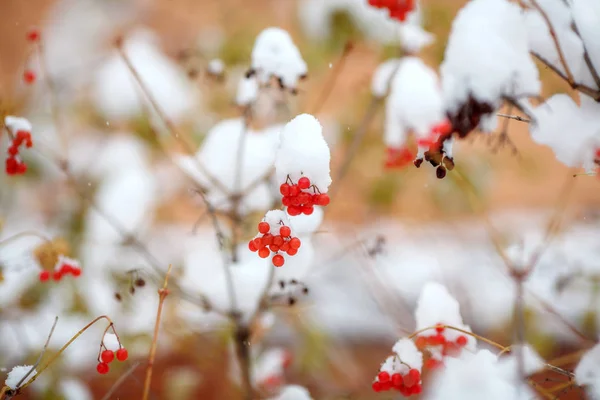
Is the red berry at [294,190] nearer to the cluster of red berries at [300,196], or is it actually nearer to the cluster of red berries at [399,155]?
the cluster of red berries at [300,196]

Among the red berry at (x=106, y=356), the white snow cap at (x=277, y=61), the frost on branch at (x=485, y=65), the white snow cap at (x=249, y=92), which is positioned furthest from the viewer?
the white snow cap at (x=249, y=92)

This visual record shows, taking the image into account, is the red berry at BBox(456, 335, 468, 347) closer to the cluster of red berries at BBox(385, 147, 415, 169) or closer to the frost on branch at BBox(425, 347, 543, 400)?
the frost on branch at BBox(425, 347, 543, 400)

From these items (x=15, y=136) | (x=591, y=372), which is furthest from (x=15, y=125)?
(x=591, y=372)

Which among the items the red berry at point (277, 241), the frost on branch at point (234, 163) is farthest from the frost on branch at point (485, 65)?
the frost on branch at point (234, 163)

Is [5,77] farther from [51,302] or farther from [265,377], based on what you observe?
[265,377]

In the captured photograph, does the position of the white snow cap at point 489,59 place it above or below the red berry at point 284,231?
above

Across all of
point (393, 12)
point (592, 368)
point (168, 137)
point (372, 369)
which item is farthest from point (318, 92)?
point (592, 368)

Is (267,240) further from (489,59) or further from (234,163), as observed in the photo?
(234,163)
